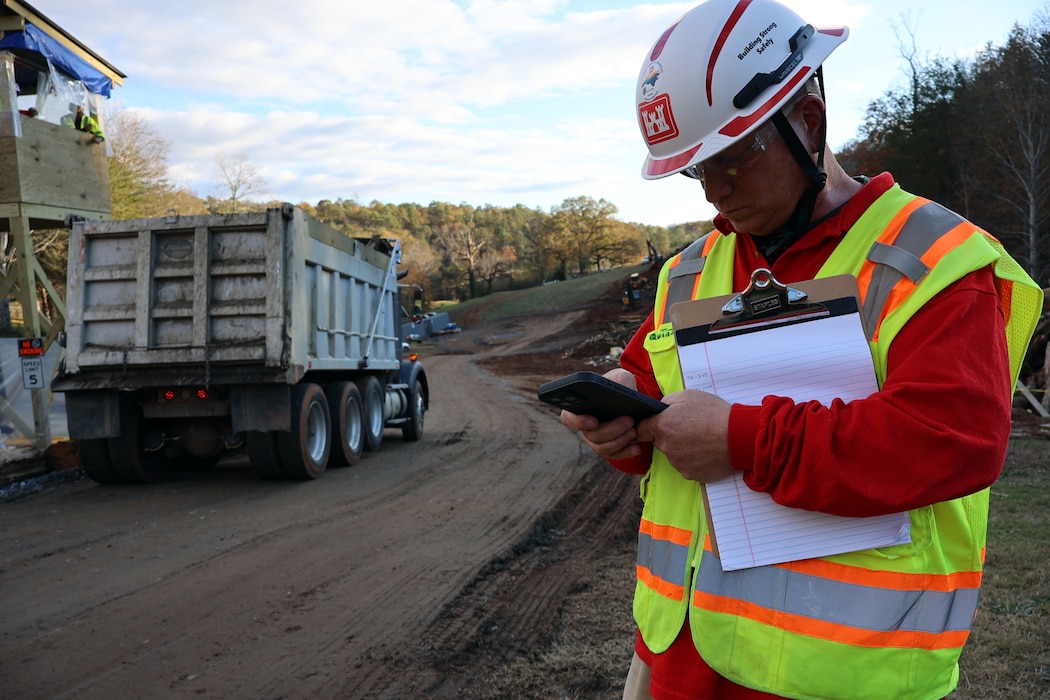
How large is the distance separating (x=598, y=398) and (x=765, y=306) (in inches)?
15.3

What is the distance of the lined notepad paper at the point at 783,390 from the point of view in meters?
1.62

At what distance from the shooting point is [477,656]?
463cm

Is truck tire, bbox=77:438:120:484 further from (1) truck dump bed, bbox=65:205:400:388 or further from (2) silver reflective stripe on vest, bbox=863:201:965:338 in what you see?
(2) silver reflective stripe on vest, bbox=863:201:965:338

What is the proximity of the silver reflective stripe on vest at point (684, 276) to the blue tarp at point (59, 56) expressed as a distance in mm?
12596

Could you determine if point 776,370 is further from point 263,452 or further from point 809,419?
point 263,452

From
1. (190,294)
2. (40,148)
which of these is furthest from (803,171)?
(40,148)

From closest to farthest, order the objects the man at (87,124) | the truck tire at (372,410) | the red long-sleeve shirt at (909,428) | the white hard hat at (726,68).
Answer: the red long-sleeve shirt at (909,428) < the white hard hat at (726,68) < the truck tire at (372,410) < the man at (87,124)

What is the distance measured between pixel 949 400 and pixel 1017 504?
6.84 metres

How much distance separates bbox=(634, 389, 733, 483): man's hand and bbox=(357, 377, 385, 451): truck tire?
1098 cm

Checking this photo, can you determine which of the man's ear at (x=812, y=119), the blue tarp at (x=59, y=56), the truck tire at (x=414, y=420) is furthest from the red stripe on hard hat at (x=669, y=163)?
the truck tire at (x=414, y=420)

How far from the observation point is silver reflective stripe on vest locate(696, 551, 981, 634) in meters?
1.56

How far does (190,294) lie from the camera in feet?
Result: 31.9

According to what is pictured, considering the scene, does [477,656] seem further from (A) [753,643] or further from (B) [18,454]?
(B) [18,454]

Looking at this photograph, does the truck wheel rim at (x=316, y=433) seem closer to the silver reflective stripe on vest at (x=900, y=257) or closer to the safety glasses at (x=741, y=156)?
the safety glasses at (x=741, y=156)
